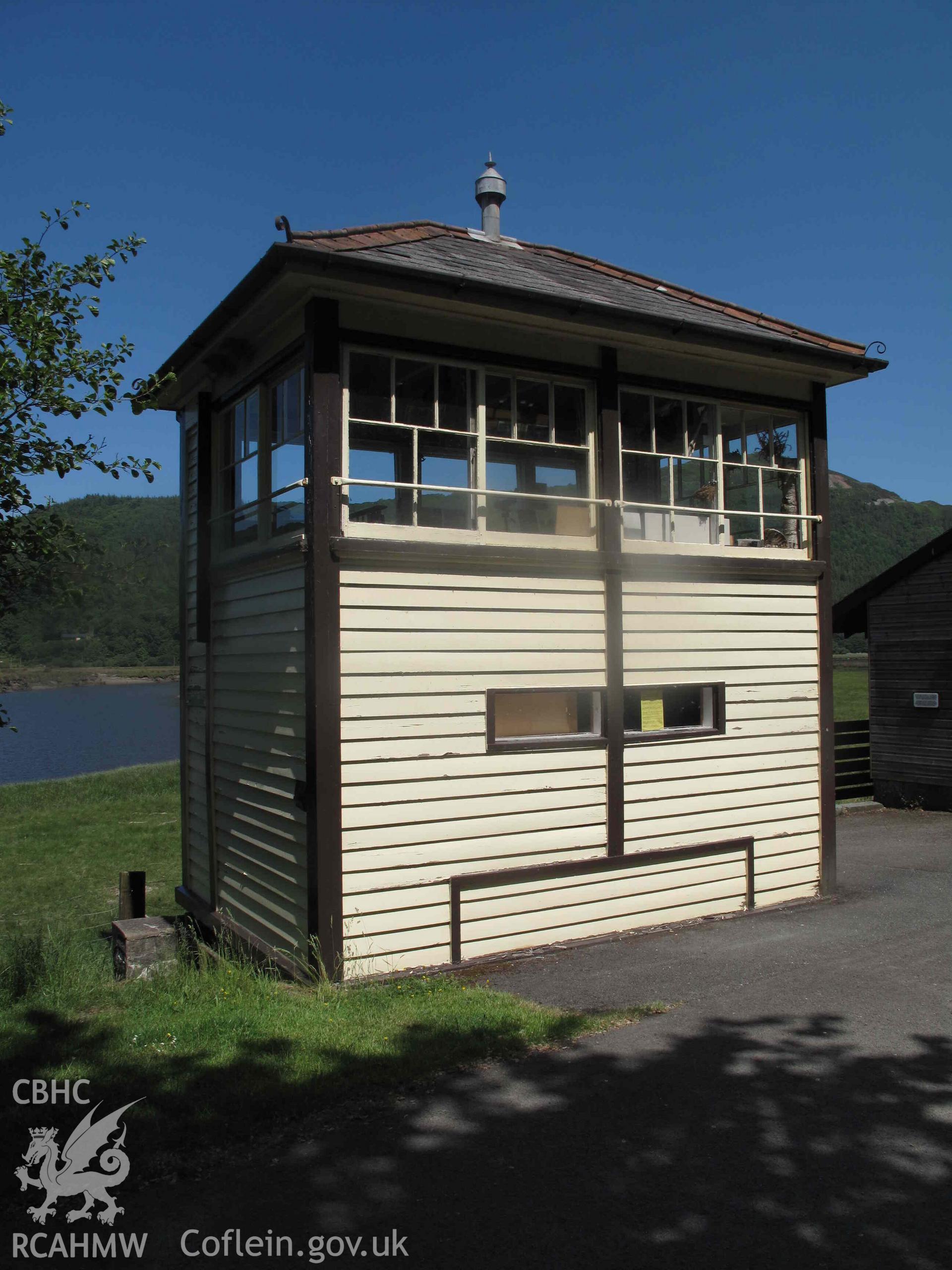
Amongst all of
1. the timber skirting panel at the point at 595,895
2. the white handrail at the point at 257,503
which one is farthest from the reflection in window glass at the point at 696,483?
the white handrail at the point at 257,503

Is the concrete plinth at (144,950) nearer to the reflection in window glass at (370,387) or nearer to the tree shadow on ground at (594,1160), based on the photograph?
the tree shadow on ground at (594,1160)

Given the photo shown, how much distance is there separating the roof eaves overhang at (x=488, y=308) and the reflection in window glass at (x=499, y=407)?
75 centimetres

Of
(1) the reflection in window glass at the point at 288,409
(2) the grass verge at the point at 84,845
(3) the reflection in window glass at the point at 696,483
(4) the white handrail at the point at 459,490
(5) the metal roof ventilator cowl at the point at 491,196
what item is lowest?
(2) the grass verge at the point at 84,845

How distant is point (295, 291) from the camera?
7609 millimetres

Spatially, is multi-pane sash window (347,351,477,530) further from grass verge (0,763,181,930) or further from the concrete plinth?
grass verge (0,763,181,930)

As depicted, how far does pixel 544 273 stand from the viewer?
9.23 meters

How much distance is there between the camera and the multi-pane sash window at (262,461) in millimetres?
8117

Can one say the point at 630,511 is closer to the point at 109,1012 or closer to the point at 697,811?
the point at 697,811

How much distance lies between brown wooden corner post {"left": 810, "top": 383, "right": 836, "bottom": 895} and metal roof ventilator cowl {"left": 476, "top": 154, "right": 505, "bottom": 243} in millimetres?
3897

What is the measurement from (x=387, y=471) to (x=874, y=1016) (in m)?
5.50

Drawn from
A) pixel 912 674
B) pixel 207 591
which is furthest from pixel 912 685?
pixel 207 591

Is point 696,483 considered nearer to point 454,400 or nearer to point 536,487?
point 536,487

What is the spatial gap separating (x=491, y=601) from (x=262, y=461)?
250 centimetres

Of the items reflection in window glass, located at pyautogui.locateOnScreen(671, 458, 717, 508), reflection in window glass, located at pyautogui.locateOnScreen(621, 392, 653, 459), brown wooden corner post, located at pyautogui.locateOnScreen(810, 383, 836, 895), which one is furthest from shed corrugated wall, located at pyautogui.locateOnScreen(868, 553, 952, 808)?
reflection in window glass, located at pyautogui.locateOnScreen(621, 392, 653, 459)
